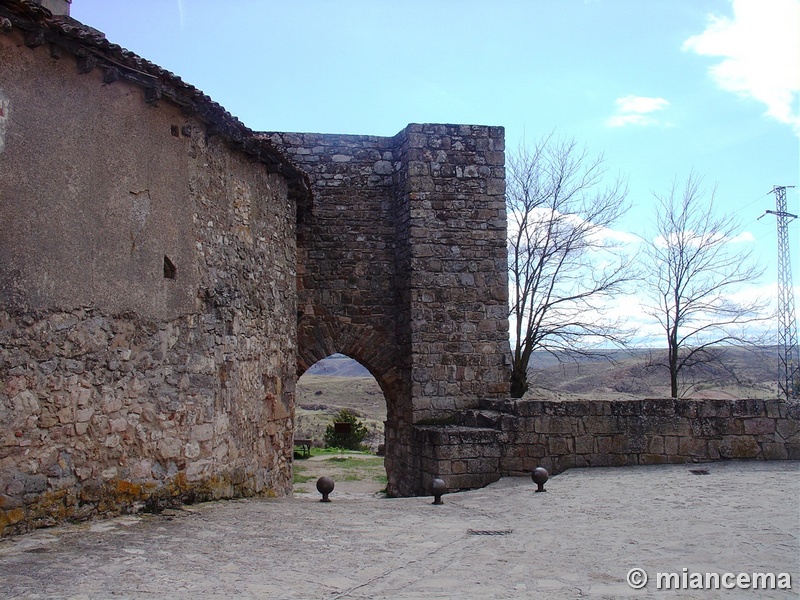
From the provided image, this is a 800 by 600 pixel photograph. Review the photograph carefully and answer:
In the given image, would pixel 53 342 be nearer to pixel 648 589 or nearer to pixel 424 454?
pixel 648 589

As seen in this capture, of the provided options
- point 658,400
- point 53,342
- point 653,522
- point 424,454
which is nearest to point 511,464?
point 424,454

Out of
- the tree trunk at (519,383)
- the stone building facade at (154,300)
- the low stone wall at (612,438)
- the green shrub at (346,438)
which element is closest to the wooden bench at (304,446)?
the green shrub at (346,438)

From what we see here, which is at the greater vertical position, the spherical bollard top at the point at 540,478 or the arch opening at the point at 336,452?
the spherical bollard top at the point at 540,478

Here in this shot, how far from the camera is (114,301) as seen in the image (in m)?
6.36

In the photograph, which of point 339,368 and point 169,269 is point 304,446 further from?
point 339,368

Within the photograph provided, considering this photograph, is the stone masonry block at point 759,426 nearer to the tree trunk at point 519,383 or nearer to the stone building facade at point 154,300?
the stone building facade at point 154,300

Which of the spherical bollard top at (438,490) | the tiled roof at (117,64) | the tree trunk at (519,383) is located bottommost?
the spherical bollard top at (438,490)

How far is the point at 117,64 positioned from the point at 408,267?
21.9ft

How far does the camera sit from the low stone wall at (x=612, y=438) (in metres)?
10.7

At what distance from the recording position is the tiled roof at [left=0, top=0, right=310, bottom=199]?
5.38 meters

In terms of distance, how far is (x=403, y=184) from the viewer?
41.0 ft

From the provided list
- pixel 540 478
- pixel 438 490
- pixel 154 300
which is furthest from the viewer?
pixel 540 478

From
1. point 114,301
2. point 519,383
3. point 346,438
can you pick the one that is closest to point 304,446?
point 346,438

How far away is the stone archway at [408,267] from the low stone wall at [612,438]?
1.38 meters
